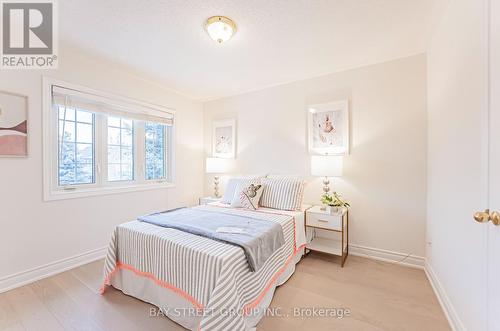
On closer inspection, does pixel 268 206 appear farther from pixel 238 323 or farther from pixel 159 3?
pixel 159 3

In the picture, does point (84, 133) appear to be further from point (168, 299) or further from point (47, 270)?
point (168, 299)

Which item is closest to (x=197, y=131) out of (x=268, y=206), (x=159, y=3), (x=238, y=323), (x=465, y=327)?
(x=268, y=206)

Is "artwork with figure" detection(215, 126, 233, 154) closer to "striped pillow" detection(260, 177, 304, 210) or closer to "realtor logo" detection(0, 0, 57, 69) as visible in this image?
"striped pillow" detection(260, 177, 304, 210)

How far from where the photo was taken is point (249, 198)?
106 inches

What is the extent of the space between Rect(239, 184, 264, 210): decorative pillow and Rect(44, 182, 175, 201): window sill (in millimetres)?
1502

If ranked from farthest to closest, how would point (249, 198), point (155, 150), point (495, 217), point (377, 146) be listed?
point (155, 150) → point (249, 198) → point (377, 146) → point (495, 217)

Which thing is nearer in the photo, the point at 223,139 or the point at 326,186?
the point at 326,186

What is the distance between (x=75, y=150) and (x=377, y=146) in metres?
3.67

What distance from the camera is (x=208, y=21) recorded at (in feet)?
6.04

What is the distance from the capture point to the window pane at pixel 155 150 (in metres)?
3.34

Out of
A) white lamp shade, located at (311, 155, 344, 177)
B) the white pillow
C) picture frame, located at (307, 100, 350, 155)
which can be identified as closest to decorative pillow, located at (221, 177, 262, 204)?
the white pillow

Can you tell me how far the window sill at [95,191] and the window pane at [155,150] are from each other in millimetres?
178

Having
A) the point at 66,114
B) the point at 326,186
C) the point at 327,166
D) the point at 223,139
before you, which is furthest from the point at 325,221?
the point at 66,114

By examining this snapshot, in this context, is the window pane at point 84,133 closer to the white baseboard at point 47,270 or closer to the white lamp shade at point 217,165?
the white baseboard at point 47,270
